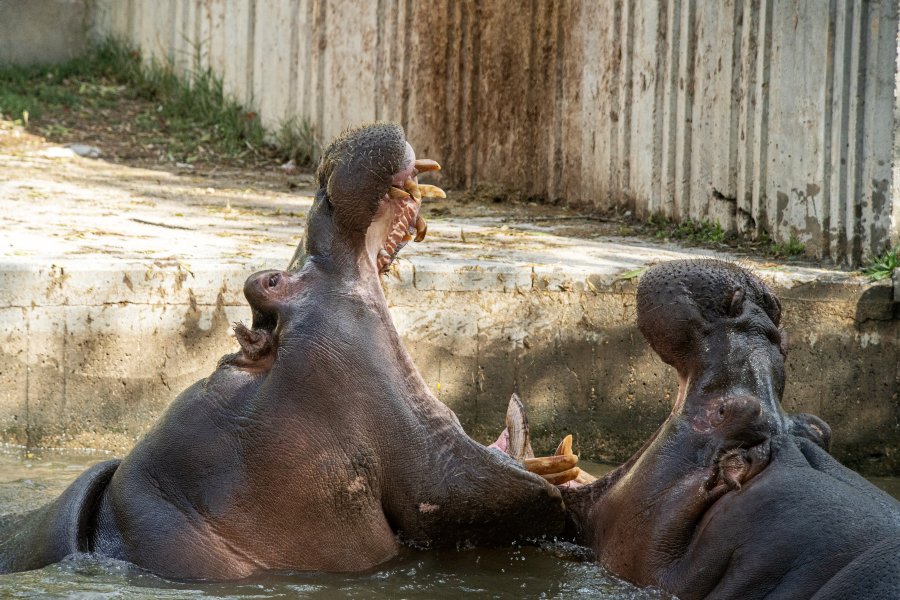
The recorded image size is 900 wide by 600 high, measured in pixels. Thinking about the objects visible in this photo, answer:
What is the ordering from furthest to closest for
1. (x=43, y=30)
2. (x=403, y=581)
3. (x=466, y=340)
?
(x=43, y=30) → (x=466, y=340) → (x=403, y=581)

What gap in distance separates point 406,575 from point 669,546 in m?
0.70

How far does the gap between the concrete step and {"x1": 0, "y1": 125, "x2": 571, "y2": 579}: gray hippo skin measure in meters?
1.65

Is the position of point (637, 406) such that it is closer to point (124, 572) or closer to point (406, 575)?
point (406, 575)

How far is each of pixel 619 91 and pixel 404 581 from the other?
522cm

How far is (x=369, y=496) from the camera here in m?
3.48

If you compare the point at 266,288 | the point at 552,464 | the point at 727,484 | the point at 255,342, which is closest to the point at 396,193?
the point at 266,288

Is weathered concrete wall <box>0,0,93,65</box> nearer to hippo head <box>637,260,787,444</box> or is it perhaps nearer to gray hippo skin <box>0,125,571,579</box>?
gray hippo skin <box>0,125,571,579</box>

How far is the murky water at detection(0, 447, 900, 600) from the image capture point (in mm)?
3270

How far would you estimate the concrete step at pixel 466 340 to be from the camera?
5.23 meters

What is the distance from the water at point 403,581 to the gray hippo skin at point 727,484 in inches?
3.8

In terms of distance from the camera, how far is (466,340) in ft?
18.1

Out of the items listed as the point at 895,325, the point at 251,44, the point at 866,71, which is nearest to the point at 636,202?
the point at 866,71

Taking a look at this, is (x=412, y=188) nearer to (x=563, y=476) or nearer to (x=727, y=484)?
(x=563, y=476)

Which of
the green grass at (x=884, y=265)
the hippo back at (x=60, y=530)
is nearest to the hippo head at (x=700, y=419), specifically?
the hippo back at (x=60, y=530)
